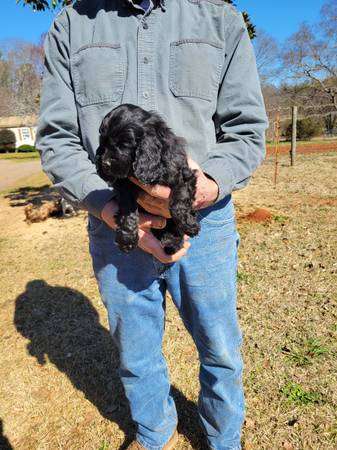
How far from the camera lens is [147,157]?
1.81 metres

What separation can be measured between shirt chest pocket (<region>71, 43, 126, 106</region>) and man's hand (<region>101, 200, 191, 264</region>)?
54 cm

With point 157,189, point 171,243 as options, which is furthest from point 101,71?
point 171,243

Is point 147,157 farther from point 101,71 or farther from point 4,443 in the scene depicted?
point 4,443

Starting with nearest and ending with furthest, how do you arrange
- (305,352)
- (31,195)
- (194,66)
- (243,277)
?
(194,66)
(305,352)
(243,277)
(31,195)

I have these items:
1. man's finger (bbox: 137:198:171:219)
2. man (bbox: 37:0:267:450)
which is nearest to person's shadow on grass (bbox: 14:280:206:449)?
man (bbox: 37:0:267:450)

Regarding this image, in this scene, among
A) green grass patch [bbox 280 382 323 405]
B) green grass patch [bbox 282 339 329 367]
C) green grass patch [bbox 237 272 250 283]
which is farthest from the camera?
green grass patch [bbox 237 272 250 283]

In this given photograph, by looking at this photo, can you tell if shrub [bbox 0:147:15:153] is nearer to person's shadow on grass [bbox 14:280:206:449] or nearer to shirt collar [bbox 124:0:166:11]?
person's shadow on grass [bbox 14:280:206:449]

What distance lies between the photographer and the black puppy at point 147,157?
1828 millimetres

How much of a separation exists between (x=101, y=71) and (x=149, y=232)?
841 mm

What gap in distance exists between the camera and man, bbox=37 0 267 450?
1960mm

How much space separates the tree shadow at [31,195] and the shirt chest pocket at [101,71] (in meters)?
10.00

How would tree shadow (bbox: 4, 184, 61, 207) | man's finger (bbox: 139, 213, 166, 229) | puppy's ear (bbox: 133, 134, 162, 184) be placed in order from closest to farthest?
puppy's ear (bbox: 133, 134, 162, 184), man's finger (bbox: 139, 213, 166, 229), tree shadow (bbox: 4, 184, 61, 207)

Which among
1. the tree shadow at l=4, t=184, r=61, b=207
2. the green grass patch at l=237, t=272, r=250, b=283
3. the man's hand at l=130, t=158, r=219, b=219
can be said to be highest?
the man's hand at l=130, t=158, r=219, b=219

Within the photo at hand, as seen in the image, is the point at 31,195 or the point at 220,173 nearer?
the point at 220,173
